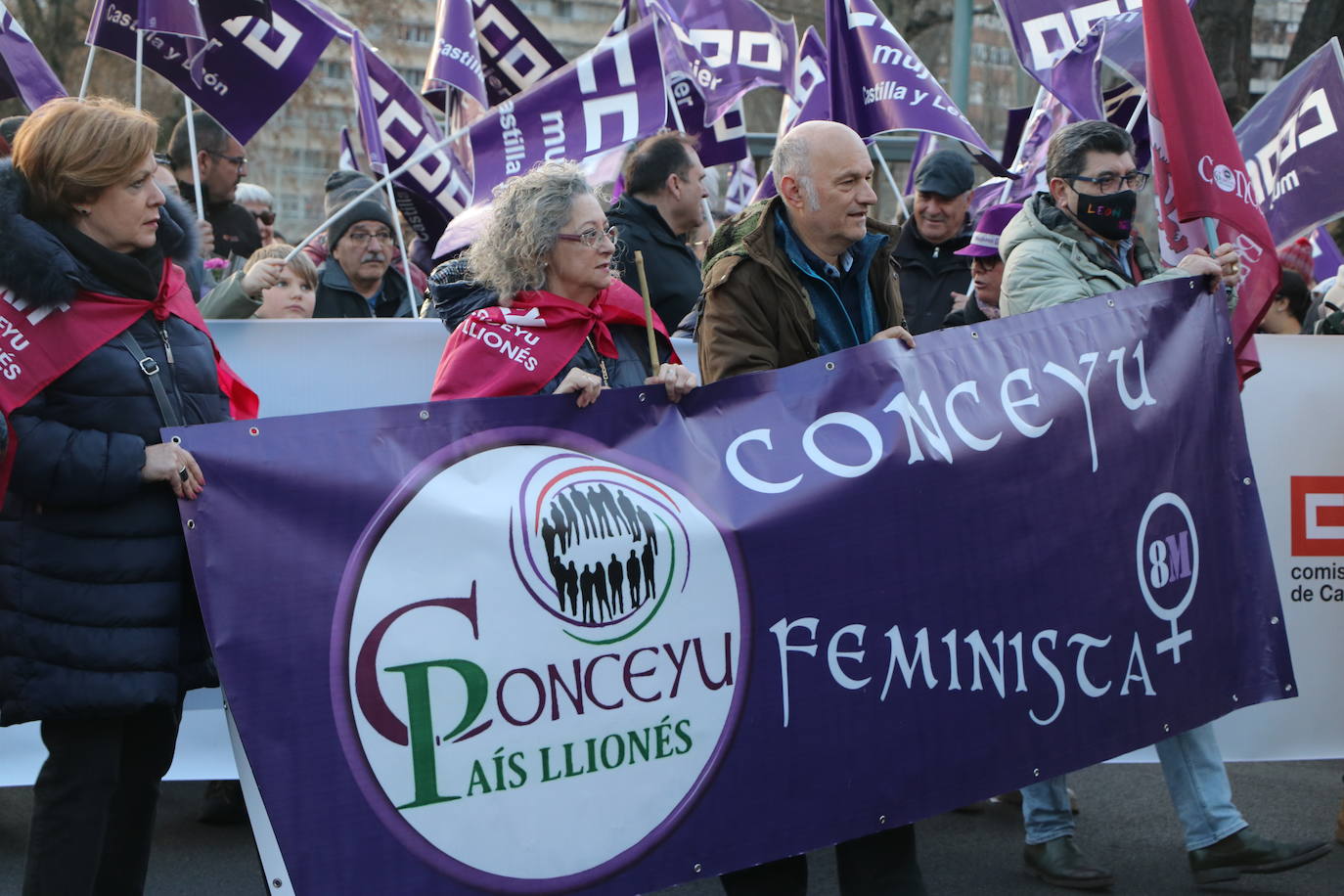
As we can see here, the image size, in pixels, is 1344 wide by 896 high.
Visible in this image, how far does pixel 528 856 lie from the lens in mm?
3439

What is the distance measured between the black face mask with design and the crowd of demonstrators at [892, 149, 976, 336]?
6.33 feet

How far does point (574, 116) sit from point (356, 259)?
122cm

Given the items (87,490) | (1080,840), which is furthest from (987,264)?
(87,490)

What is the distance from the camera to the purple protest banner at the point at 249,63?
7.18 metres

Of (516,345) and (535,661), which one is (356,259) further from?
(535,661)

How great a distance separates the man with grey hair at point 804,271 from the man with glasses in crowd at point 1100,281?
65 cm

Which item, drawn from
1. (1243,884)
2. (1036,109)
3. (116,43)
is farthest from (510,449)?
(1036,109)

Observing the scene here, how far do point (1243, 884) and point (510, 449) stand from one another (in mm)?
2576

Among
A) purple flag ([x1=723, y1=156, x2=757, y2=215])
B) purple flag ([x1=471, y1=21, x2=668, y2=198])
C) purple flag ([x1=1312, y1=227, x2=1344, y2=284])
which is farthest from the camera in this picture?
purple flag ([x1=723, y1=156, x2=757, y2=215])

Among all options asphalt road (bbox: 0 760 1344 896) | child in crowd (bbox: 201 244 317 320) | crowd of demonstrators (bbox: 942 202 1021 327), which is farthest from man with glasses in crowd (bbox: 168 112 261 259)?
crowd of demonstrators (bbox: 942 202 1021 327)

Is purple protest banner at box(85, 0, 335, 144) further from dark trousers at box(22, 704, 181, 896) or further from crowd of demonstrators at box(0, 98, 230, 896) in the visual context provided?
dark trousers at box(22, 704, 181, 896)

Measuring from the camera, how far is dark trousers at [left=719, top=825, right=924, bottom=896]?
376cm

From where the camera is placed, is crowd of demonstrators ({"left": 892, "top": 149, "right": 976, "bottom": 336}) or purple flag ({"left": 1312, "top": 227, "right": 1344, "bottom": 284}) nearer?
crowd of demonstrators ({"left": 892, "top": 149, "right": 976, "bottom": 336})

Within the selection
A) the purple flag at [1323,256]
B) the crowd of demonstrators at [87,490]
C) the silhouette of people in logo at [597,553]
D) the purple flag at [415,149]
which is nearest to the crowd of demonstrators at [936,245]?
the purple flag at [415,149]
